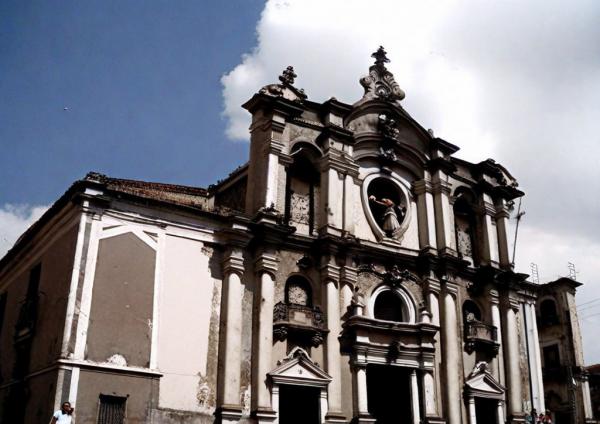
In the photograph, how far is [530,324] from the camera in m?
24.6

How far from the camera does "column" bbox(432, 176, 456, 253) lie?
22.2 m

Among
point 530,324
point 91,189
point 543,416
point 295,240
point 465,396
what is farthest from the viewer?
point 530,324

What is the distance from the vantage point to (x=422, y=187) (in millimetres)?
22766

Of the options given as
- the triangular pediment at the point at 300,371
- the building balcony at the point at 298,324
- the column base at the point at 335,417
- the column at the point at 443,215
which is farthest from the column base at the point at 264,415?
the column at the point at 443,215

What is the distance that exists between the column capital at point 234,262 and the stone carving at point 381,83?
7663mm

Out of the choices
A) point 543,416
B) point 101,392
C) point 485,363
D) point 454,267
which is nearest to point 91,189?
point 101,392

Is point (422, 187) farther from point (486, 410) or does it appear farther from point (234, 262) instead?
point (234, 262)

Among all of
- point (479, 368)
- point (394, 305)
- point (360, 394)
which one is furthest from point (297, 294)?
point (479, 368)

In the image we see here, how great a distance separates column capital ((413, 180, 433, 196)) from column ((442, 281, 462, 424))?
3.17 metres

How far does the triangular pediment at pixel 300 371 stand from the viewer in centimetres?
1731

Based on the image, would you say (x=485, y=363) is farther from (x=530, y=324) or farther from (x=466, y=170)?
(x=466, y=170)

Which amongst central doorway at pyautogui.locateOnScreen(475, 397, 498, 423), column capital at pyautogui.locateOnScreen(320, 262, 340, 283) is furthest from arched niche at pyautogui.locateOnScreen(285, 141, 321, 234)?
central doorway at pyautogui.locateOnScreen(475, 397, 498, 423)

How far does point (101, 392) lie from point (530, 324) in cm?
1611

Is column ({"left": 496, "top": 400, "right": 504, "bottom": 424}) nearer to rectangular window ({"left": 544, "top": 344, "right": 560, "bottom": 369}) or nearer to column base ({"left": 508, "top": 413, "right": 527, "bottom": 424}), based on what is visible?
column base ({"left": 508, "top": 413, "right": 527, "bottom": 424})
